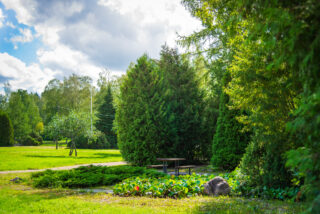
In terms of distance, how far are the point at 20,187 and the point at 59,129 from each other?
44.0 feet

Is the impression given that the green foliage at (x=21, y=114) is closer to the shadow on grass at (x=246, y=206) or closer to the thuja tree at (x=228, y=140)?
the thuja tree at (x=228, y=140)

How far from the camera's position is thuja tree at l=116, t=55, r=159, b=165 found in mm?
12445

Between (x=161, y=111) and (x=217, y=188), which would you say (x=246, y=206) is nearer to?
(x=217, y=188)

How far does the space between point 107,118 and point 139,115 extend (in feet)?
81.9

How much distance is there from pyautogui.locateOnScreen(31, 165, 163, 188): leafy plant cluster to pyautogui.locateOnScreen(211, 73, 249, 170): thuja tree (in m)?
3.36

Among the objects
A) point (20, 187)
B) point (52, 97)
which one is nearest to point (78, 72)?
point (52, 97)

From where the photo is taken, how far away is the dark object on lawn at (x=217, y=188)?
6336 mm

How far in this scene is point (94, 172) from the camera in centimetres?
958

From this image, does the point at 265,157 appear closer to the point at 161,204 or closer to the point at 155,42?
the point at 161,204

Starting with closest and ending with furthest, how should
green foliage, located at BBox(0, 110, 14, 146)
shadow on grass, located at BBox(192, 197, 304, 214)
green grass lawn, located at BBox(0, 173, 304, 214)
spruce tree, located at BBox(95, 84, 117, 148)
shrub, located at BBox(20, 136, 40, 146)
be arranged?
shadow on grass, located at BBox(192, 197, 304, 214) → green grass lawn, located at BBox(0, 173, 304, 214) → green foliage, located at BBox(0, 110, 14, 146) → spruce tree, located at BBox(95, 84, 117, 148) → shrub, located at BBox(20, 136, 40, 146)

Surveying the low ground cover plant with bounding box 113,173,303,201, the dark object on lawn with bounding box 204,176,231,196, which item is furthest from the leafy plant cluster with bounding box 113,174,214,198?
the dark object on lawn with bounding box 204,176,231,196

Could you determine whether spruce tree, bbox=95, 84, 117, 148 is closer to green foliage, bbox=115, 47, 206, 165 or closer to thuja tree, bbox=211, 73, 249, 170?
green foliage, bbox=115, 47, 206, 165

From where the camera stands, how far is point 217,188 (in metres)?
6.34

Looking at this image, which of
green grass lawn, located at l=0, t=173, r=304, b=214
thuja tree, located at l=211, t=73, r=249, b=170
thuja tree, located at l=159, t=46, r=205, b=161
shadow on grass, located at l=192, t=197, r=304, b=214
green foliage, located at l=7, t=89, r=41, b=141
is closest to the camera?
shadow on grass, located at l=192, t=197, r=304, b=214
